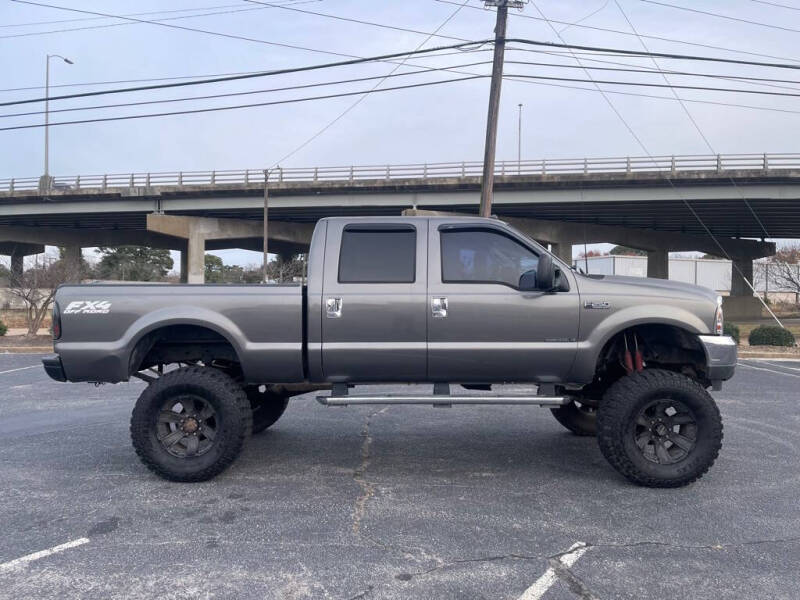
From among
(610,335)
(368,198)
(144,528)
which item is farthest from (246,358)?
(368,198)

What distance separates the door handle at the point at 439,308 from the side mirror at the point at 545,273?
0.78 m

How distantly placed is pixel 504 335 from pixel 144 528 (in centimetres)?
302

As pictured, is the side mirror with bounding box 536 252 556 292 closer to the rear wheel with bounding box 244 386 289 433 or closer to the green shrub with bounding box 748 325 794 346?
the rear wheel with bounding box 244 386 289 433

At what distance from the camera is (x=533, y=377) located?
5.17 meters

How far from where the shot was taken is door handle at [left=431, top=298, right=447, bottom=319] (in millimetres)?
5086

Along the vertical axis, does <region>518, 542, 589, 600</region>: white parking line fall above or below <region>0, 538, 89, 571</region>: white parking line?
above

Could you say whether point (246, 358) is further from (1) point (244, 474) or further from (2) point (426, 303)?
(2) point (426, 303)

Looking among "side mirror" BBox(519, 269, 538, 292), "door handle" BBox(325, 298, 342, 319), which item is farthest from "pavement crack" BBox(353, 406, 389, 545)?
"side mirror" BBox(519, 269, 538, 292)

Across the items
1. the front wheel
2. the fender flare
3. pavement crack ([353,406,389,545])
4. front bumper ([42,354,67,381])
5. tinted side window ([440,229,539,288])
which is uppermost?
tinted side window ([440,229,539,288])

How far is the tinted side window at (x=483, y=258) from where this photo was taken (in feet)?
17.1

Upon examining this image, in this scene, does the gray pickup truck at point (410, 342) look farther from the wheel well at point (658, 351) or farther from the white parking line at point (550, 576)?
the white parking line at point (550, 576)

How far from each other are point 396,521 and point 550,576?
1.18m

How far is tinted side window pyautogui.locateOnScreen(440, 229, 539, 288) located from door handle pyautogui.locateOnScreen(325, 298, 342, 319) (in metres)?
0.91

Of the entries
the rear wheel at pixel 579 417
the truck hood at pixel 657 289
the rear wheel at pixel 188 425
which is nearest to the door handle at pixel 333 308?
the rear wheel at pixel 188 425
